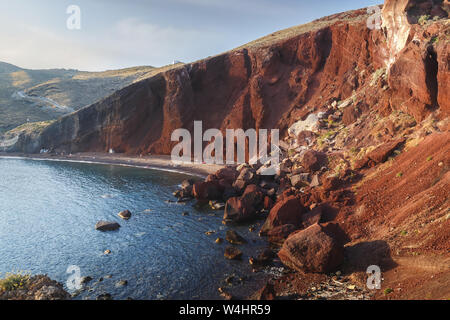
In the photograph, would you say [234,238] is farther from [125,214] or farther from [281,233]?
[125,214]

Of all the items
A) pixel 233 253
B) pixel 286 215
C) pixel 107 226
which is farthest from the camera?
pixel 107 226

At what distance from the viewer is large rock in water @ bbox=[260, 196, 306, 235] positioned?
21.7 meters

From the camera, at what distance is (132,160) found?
6206 cm

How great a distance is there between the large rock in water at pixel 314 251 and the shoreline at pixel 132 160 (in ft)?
97.7

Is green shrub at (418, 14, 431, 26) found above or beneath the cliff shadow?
above

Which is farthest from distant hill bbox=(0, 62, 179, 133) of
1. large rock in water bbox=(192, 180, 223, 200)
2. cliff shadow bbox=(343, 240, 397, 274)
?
cliff shadow bbox=(343, 240, 397, 274)

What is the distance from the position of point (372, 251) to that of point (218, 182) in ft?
65.3

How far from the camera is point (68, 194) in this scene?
125ft

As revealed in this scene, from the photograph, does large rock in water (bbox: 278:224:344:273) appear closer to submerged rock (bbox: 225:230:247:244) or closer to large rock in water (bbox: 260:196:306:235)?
large rock in water (bbox: 260:196:306:235)

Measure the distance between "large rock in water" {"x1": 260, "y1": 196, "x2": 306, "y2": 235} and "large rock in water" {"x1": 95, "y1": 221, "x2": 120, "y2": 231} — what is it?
13809 millimetres

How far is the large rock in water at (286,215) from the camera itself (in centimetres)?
2166

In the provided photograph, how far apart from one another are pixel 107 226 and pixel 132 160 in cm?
3862

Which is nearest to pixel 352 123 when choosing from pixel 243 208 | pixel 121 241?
pixel 243 208

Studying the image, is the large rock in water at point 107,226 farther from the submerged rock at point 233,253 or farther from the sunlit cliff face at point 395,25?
the sunlit cliff face at point 395,25
